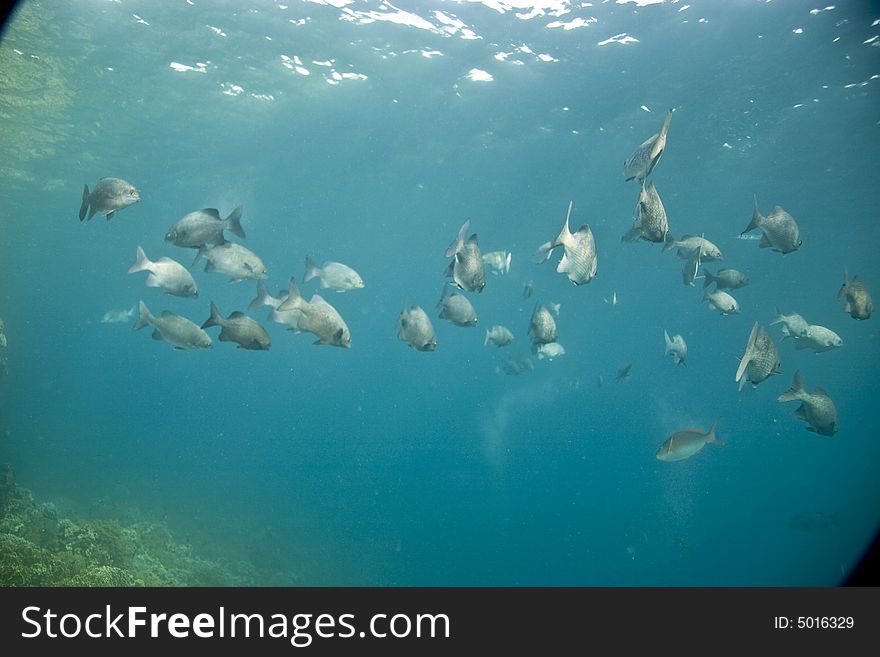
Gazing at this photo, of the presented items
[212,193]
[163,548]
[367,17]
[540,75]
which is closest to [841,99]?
[540,75]

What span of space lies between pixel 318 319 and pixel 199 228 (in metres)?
1.98

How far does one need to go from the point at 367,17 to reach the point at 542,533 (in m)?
41.5

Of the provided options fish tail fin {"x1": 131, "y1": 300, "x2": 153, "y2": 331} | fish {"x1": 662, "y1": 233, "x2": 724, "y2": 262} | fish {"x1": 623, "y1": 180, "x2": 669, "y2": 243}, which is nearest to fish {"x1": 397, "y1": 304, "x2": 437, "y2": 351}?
fish {"x1": 623, "y1": 180, "x2": 669, "y2": 243}

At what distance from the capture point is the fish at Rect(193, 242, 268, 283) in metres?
6.52

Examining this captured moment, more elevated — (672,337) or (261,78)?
(261,78)

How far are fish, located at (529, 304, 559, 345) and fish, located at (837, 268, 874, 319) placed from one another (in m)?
3.86

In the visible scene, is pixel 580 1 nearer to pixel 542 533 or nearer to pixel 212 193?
pixel 212 193

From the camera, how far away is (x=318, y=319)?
5582 mm

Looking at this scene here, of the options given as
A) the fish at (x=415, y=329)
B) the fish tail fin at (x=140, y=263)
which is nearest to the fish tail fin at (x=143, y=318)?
the fish tail fin at (x=140, y=263)

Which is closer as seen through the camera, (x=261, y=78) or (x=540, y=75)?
(x=540, y=75)

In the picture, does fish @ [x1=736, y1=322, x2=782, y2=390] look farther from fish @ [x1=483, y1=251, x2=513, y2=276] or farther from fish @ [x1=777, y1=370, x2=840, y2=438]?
fish @ [x1=483, y1=251, x2=513, y2=276]

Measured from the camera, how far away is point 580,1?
15273 millimetres

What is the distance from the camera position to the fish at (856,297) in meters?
6.79

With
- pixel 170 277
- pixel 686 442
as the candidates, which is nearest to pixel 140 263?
pixel 170 277
